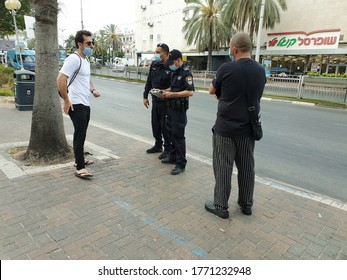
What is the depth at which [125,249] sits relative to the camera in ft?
8.51

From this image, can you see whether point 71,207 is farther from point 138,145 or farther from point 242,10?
point 242,10

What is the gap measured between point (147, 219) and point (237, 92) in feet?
5.40

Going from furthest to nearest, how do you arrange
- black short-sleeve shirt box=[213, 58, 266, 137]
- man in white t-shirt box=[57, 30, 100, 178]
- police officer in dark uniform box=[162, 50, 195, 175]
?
1. police officer in dark uniform box=[162, 50, 195, 175]
2. man in white t-shirt box=[57, 30, 100, 178]
3. black short-sleeve shirt box=[213, 58, 266, 137]

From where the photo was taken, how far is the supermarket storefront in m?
28.5

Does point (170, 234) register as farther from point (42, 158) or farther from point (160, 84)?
point (160, 84)

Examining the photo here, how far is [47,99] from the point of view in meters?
4.54

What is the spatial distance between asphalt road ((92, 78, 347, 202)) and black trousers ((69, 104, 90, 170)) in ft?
8.55

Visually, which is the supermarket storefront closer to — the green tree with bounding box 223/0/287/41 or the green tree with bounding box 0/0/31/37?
the green tree with bounding box 223/0/287/41

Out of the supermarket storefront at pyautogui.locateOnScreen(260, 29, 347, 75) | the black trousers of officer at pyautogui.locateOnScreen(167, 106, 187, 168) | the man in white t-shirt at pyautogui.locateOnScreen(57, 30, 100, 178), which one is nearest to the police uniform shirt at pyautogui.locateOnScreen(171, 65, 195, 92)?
the black trousers of officer at pyautogui.locateOnScreen(167, 106, 187, 168)

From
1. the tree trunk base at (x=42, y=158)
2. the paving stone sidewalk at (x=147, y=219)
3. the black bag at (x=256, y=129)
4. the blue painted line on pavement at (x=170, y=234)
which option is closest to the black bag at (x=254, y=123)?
the black bag at (x=256, y=129)

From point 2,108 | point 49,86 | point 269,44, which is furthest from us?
point 269,44

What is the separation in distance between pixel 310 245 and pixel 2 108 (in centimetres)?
1000

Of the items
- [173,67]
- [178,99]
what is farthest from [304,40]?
[178,99]

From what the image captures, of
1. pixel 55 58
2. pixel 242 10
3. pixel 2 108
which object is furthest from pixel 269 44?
pixel 55 58
